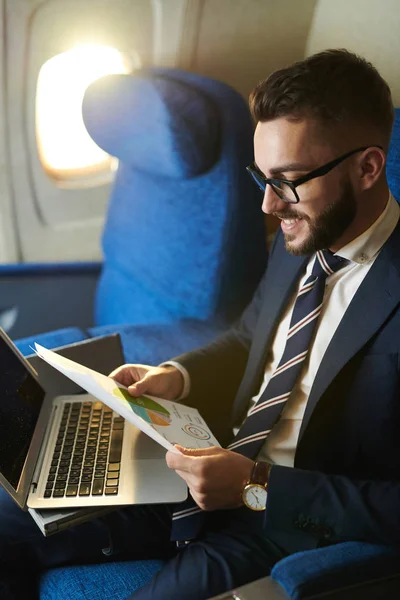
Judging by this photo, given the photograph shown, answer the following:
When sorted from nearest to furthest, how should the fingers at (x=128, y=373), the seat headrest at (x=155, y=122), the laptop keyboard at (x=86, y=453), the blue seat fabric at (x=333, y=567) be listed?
the blue seat fabric at (x=333, y=567)
the laptop keyboard at (x=86, y=453)
the fingers at (x=128, y=373)
the seat headrest at (x=155, y=122)

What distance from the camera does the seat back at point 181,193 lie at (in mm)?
1866

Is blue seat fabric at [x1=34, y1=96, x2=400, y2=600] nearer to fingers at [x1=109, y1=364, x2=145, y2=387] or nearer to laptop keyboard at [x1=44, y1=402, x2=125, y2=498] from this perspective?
laptop keyboard at [x1=44, y1=402, x2=125, y2=498]

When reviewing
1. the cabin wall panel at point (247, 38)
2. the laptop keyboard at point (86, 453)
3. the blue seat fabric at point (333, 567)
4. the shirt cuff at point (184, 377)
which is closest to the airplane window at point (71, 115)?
the cabin wall panel at point (247, 38)

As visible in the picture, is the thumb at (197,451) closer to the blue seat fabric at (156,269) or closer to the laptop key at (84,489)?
the laptop key at (84,489)

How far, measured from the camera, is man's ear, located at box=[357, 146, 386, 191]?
3.81 feet

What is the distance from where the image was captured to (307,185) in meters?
1.19

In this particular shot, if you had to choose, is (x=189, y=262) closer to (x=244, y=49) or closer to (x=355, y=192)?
(x=244, y=49)

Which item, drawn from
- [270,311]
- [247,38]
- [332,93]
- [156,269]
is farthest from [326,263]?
[247,38]

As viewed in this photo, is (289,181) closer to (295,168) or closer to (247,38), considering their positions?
(295,168)

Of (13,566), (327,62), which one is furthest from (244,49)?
(13,566)

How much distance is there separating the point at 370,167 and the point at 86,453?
0.81 metres

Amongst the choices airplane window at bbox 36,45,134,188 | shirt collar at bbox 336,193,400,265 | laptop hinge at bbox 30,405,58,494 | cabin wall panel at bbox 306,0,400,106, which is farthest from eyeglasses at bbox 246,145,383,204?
airplane window at bbox 36,45,134,188

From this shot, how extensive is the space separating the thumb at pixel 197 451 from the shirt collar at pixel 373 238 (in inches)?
18.1

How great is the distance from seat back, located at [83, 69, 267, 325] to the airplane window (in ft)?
1.15
